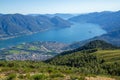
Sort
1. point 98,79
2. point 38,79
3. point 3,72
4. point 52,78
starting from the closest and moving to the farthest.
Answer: point 38,79 < point 52,78 < point 98,79 < point 3,72

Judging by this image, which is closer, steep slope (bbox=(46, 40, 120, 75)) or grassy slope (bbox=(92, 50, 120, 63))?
steep slope (bbox=(46, 40, 120, 75))

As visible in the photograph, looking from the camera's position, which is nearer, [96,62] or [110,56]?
[96,62]

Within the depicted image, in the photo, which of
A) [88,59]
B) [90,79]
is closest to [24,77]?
[90,79]

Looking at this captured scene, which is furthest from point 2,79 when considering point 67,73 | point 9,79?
point 67,73

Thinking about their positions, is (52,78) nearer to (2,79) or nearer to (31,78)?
(31,78)

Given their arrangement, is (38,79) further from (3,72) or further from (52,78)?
(3,72)

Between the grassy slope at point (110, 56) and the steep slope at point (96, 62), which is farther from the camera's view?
the grassy slope at point (110, 56)

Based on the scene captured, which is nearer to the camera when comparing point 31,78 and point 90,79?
point 31,78

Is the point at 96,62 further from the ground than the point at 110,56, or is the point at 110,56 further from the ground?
the point at 110,56

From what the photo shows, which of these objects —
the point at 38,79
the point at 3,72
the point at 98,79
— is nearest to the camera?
the point at 38,79
